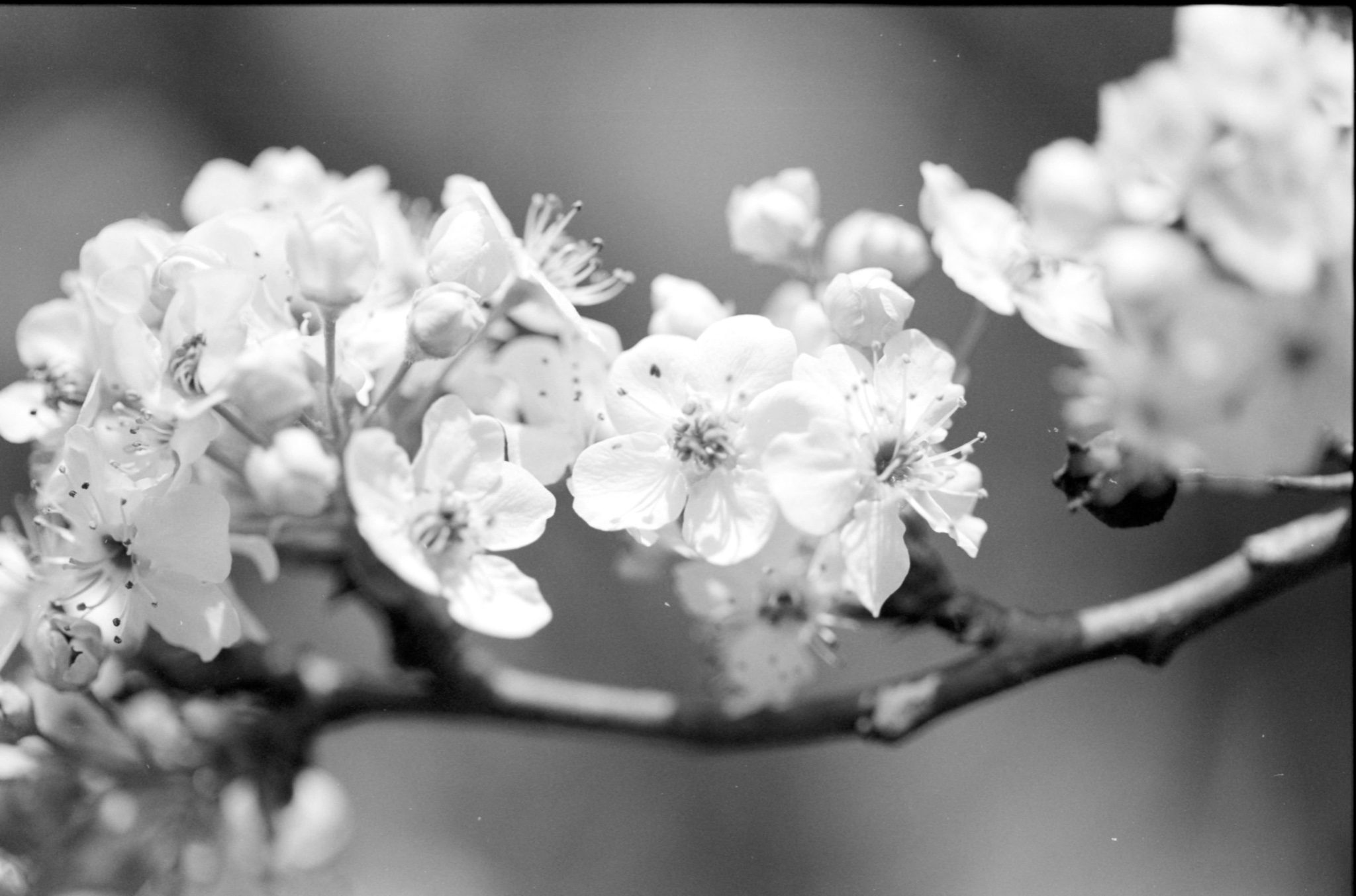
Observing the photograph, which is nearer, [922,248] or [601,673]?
[922,248]

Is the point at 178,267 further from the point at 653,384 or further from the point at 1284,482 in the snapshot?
the point at 1284,482

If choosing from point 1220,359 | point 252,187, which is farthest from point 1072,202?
point 252,187

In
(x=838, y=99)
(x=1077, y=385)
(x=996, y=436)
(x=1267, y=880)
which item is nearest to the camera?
(x=1077, y=385)

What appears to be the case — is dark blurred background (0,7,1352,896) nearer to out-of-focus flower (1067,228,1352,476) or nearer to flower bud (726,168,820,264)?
flower bud (726,168,820,264)

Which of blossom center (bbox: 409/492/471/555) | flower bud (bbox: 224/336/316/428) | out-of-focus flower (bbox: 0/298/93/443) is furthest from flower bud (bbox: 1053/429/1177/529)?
out-of-focus flower (bbox: 0/298/93/443)

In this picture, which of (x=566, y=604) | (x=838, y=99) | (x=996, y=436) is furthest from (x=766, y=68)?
(x=566, y=604)

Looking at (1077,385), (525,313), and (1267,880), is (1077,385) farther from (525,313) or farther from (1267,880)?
(1267,880)
